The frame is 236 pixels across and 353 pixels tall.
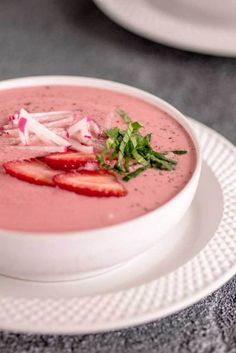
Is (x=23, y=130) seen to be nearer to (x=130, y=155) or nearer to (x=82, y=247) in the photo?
(x=130, y=155)

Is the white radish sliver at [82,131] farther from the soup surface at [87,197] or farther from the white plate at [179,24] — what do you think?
the white plate at [179,24]

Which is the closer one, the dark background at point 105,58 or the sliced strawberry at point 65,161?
the sliced strawberry at point 65,161

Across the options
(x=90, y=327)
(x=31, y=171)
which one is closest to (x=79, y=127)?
(x=31, y=171)

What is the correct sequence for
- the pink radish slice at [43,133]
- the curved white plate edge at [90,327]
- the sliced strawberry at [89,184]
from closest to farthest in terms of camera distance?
the curved white plate edge at [90,327]
the sliced strawberry at [89,184]
the pink radish slice at [43,133]

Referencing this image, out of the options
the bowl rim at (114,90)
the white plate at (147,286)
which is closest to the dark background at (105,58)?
the bowl rim at (114,90)

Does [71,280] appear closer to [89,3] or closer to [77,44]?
[77,44]

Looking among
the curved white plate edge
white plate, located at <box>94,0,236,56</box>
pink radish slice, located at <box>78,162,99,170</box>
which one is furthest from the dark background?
the curved white plate edge
